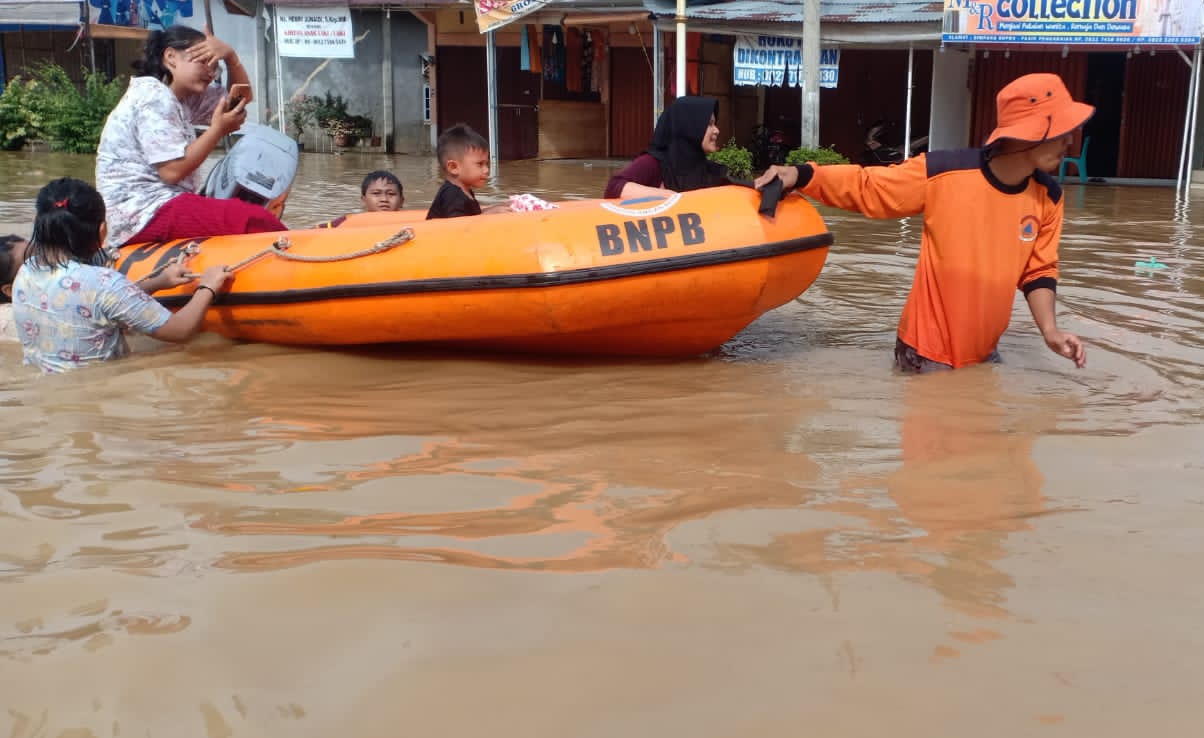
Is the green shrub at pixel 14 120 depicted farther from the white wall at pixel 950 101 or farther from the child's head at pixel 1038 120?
the child's head at pixel 1038 120

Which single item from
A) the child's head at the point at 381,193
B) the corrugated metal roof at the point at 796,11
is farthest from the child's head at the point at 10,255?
the corrugated metal roof at the point at 796,11

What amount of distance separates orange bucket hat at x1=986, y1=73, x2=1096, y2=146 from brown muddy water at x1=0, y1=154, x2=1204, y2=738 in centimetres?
82

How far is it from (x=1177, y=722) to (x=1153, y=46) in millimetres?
12035

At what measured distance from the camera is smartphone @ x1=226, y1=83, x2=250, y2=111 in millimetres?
4570

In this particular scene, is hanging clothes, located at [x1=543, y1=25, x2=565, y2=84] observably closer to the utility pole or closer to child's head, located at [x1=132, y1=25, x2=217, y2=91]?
the utility pole

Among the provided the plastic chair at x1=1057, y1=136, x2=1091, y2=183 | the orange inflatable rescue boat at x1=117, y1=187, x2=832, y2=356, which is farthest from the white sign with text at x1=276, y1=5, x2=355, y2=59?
the orange inflatable rescue boat at x1=117, y1=187, x2=832, y2=356

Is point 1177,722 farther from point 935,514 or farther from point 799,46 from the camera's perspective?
point 799,46

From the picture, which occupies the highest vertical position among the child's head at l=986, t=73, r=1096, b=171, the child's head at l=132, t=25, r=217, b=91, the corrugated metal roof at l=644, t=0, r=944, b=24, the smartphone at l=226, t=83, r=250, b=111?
the corrugated metal roof at l=644, t=0, r=944, b=24

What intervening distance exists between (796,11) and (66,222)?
1085cm

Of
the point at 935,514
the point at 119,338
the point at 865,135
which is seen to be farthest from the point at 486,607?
the point at 865,135

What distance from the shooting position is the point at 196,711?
171 cm

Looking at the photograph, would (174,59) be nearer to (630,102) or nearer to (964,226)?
(964,226)

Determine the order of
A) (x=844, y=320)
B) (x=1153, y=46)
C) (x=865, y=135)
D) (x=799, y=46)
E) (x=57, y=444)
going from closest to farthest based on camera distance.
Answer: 1. (x=57, y=444)
2. (x=844, y=320)
3. (x=1153, y=46)
4. (x=799, y=46)
5. (x=865, y=135)

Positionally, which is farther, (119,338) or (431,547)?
(119,338)
